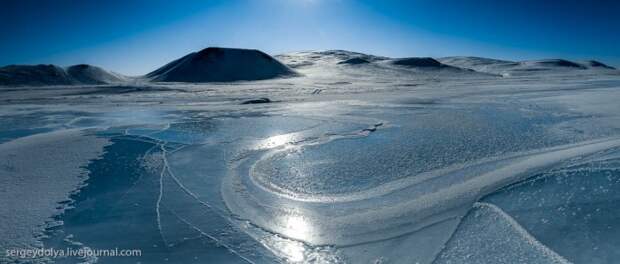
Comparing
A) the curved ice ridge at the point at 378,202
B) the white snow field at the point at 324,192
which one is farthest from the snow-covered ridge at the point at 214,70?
the curved ice ridge at the point at 378,202

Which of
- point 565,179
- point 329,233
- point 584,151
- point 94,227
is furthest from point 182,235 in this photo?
point 584,151

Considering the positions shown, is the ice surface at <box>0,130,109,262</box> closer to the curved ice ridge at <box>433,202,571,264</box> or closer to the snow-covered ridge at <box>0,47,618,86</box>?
the curved ice ridge at <box>433,202,571,264</box>

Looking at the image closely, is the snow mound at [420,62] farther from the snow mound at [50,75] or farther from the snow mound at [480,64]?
the snow mound at [50,75]

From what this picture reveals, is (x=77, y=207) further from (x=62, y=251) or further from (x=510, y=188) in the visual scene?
(x=510, y=188)

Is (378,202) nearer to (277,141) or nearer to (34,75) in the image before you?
(277,141)

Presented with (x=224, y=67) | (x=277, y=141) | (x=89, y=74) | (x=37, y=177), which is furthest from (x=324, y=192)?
(x=224, y=67)

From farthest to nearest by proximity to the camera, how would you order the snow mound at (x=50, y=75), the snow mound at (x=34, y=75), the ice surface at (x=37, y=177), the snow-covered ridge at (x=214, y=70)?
1. the snow-covered ridge at (x=214, y=70)
2. the snow mound at (x=50, y=75)
3. the snow mound at (x=34, y=75)
4. the ice surface at (x=37, y=177)

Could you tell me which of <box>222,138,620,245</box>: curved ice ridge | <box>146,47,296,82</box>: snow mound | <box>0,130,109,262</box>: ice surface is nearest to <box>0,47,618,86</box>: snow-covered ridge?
<box>146,47,296,82</box>: snow mound
